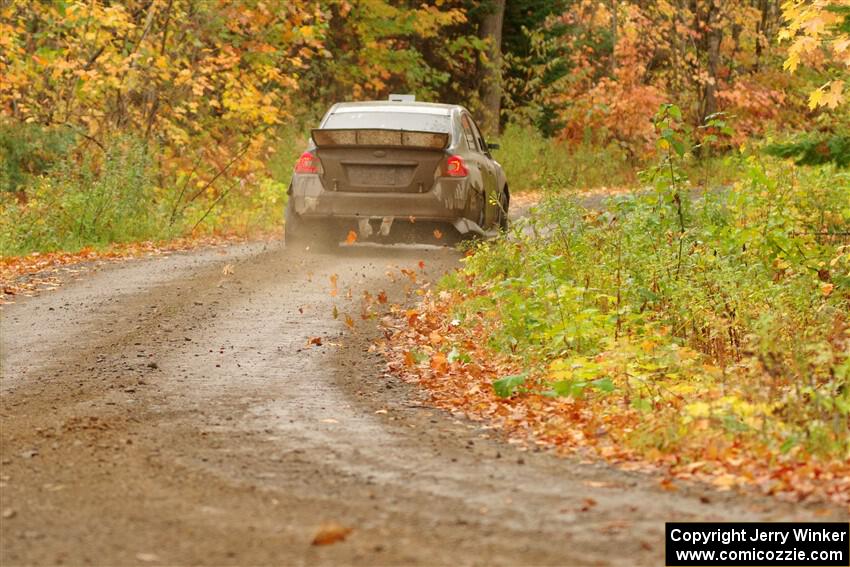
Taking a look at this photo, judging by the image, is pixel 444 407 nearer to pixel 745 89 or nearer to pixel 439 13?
pixel 439 13

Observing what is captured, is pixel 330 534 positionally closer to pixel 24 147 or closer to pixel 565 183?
pixel 565 183

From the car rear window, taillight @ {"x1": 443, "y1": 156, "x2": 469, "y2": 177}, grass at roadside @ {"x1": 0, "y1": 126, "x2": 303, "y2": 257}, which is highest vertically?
the car rear window

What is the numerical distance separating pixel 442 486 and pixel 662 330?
4.57 metres

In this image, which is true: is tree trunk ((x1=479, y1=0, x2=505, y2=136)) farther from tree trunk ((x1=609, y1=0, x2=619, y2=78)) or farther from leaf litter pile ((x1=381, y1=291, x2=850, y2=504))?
leaf litter pile ((x1=381, y1=291, x2=850, y2=504))

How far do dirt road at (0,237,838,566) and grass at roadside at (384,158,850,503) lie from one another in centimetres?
50

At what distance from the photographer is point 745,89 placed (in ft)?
121

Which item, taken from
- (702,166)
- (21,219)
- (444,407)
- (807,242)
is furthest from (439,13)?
(444,407)

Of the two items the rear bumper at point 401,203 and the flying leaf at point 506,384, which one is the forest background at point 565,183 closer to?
the flying leaf at point 506,384

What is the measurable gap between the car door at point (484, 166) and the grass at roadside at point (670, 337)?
2299 mm

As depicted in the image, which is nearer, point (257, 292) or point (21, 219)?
point (257, 292)

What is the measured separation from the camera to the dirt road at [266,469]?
17.4ft

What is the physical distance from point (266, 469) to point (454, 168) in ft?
30.5

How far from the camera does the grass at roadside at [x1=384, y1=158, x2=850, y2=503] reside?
23.2 feet

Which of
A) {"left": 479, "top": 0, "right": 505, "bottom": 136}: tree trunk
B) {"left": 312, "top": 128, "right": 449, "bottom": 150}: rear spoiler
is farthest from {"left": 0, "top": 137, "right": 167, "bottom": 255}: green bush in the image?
{"left": 479, "top": 0, "right": 505, "bottom": 136}: tree trunk
